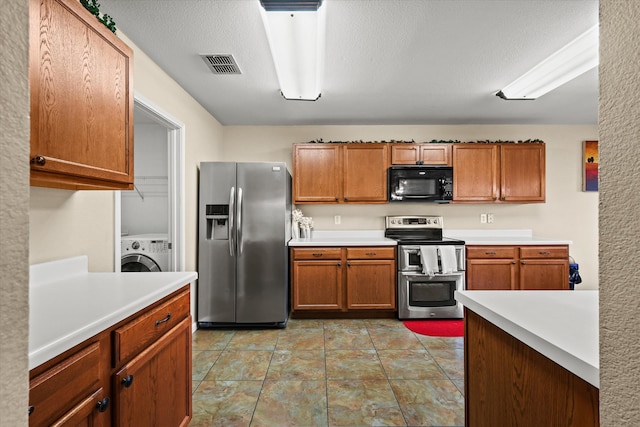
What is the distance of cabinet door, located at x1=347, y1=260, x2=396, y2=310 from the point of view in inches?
140

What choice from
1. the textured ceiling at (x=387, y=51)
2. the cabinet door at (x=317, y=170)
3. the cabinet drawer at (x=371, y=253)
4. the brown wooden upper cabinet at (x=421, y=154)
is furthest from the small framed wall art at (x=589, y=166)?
the cabinet door at (x=317, y=170)

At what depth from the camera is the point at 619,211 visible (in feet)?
1.44

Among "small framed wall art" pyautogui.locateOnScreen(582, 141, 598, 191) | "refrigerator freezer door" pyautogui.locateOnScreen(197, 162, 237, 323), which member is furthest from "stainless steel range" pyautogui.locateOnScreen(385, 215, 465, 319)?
"small framed wall art" pyautogui.locateOnScreen(582, 141, 598, 191)

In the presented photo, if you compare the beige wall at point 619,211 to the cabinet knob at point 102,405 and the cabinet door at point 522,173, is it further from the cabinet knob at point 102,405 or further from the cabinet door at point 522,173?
the cabinet door at point 522,173

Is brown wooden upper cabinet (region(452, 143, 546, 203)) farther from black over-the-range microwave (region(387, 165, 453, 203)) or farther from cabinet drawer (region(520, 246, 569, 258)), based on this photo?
cabinet drawer (region(520, 246, 569, 258))

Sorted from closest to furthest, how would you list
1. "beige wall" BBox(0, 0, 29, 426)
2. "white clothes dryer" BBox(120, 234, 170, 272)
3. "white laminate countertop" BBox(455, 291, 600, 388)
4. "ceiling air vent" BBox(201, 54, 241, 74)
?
1. "beige wall" BBox(0, 0, 29, 426)
2. "white laminate countertop" BBox(455, 291, 600, 388)
3. "ceiling air vent" BBox(201, 54, 241, 74)
4. "white clothes dryer" BBox(120, 234, 170, 272)

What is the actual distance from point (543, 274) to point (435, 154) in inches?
73.9

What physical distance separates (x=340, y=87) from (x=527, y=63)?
158 centimetres

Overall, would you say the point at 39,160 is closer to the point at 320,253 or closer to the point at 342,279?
the point at 320,253

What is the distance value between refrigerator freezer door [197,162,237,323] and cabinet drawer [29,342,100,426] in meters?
2.30

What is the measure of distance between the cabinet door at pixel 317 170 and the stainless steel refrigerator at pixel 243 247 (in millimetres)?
652

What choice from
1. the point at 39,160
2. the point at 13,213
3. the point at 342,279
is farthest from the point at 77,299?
the point at 342,279

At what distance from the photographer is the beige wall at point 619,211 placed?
0.42 m

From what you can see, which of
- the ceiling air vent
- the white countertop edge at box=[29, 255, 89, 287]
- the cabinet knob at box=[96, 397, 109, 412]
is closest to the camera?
the cabinet knob at box=[96, 397, 109, 412]
